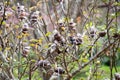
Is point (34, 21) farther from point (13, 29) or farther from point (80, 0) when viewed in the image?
point (80, 0)

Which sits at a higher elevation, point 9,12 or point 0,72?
point 9,12

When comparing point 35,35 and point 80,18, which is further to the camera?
point 80,18

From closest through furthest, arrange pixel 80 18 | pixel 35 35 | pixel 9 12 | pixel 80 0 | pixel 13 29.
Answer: pixel 9 12 < pixel 13 29 < pixel 35 35 < pixel 80 0 < pixel 80 18

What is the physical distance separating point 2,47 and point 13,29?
69cm

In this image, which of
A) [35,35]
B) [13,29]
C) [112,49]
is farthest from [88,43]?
[35,35]

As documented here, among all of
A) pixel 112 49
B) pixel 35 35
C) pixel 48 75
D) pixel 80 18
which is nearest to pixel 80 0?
pixel 80 18

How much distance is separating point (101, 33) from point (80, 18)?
258 cm

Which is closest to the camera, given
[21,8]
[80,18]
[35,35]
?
[21,8]

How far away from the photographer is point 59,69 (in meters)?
2.02

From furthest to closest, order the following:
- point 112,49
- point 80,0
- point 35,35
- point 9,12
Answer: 1. point 80,0
2. point 35,35
3. point 9,12
4. point 112,49

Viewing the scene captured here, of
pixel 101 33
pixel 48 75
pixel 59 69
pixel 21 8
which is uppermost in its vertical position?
pixel 21 8

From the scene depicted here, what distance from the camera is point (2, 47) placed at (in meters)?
2.71

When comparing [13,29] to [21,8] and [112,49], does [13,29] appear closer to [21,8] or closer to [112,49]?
[21,8]

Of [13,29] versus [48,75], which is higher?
[13,29]
